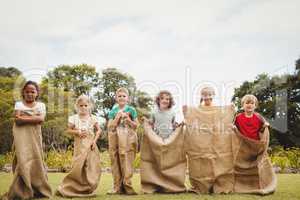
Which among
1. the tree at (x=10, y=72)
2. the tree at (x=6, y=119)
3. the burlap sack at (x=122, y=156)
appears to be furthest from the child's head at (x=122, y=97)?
the tree at (x=10, y=72)

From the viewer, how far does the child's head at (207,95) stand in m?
6.51

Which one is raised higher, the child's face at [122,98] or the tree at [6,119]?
the child's face at [122,98]

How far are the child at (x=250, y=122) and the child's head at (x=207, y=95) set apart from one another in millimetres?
534

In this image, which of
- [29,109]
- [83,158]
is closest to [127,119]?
[83,158]

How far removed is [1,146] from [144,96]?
16.3m

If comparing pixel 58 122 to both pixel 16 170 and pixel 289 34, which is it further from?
pixel 16 170

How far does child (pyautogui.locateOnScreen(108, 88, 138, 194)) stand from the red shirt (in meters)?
1.74

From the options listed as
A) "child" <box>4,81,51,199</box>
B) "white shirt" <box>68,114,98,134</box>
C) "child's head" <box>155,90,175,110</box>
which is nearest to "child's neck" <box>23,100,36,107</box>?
"child" <box>4,81,51,199</box>

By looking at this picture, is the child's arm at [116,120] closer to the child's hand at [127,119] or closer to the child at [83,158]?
the child's hand at [127,119]

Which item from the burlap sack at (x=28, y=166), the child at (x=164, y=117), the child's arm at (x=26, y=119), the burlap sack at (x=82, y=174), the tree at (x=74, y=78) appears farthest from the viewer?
the tree at (x=74, y=78)

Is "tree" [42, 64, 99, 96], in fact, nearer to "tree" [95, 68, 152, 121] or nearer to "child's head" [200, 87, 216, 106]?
"tree" [95, 68, 152, 121]

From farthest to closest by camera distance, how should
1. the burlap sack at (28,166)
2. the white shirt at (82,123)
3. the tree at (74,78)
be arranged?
the tree at (74,78) < the white shirt at (82,123) < the burlap sack at (28,166)

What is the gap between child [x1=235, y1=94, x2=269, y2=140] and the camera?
6289 millimetres

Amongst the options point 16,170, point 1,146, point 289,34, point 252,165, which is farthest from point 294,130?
point 16,170
